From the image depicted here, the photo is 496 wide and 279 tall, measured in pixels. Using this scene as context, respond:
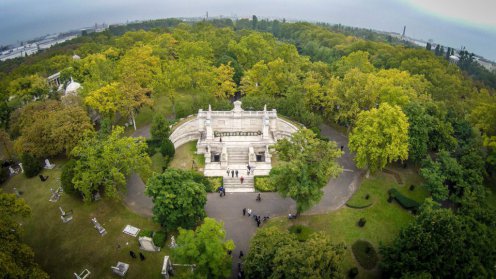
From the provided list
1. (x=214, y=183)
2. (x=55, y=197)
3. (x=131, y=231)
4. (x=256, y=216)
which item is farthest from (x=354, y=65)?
(x=55, y=197)

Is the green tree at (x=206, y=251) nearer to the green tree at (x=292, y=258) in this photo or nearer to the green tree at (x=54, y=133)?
the green tree at (x=292, y=258)

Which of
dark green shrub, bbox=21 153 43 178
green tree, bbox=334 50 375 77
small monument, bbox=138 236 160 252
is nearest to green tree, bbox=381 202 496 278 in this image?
small monument, bbox=138 236 160 252

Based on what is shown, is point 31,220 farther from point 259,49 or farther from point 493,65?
point 493,65

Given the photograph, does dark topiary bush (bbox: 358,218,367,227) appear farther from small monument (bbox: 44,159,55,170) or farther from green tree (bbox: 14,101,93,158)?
small monument (bbox: 44,159,55,170)

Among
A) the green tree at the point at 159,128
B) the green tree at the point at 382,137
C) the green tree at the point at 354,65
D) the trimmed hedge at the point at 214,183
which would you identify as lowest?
the trimmed hedge at the point at 214,183

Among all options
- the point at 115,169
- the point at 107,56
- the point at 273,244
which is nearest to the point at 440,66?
the point at 273,244

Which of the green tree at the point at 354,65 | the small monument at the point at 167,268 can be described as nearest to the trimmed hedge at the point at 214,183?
the small monument at the point at 167,268
